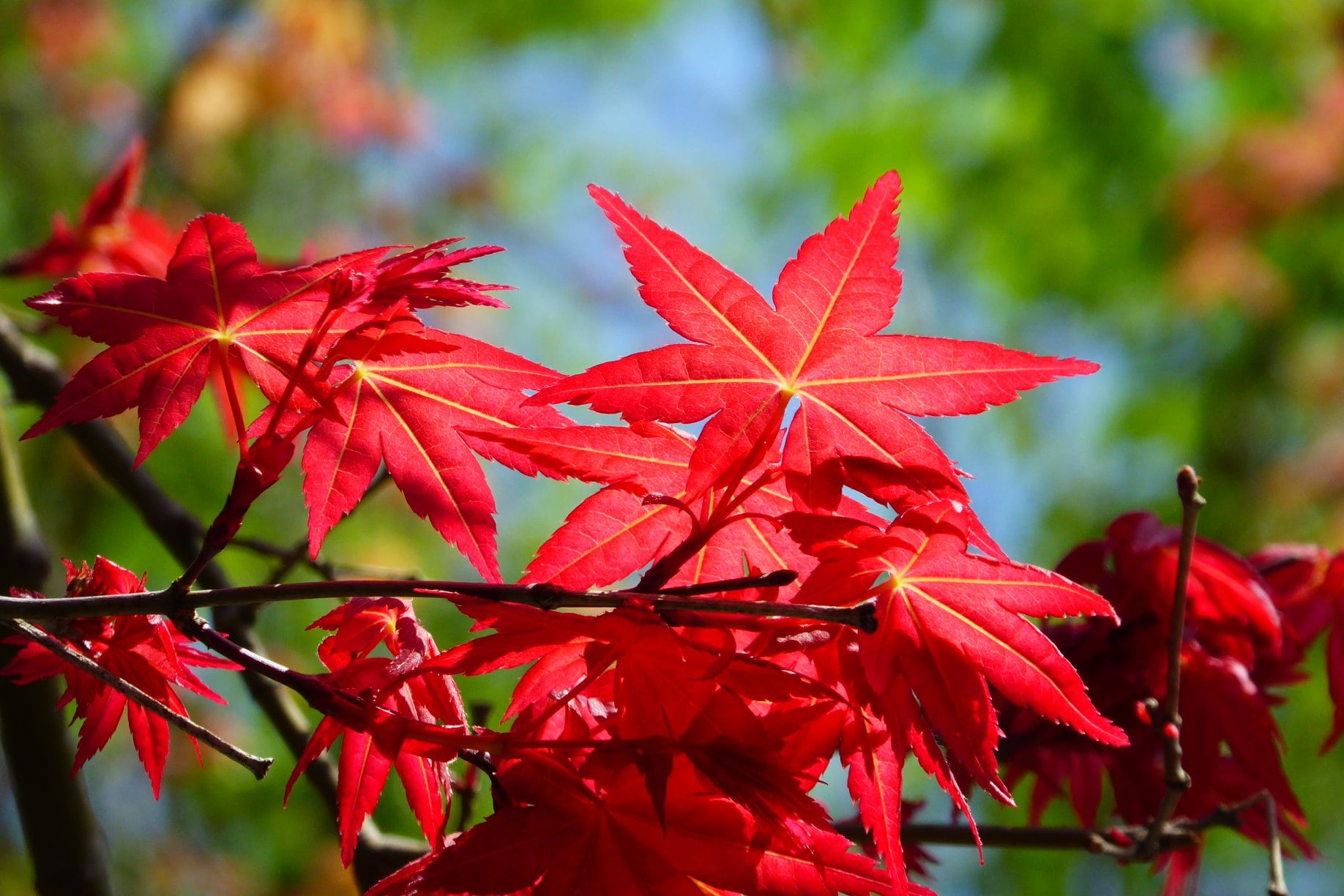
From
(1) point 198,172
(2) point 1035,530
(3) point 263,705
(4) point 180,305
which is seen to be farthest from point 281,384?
(2) point 1035,530

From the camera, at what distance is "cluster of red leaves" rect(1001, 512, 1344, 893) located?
0.74m

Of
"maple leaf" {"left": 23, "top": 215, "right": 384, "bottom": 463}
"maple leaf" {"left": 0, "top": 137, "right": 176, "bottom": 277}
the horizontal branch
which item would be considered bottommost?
the horizontal branch

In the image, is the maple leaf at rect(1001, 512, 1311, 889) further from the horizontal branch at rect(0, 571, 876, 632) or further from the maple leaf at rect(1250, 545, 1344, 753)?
the horizontal branch at rect(0, 571, 876, 632)

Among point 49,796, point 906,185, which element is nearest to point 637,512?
point 49,796

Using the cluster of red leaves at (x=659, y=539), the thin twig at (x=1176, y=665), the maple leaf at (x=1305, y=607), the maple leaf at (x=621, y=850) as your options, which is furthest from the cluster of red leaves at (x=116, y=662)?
the maple leaf at (x=1305, y=607)

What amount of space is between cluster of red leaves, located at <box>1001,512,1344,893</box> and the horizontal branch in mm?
355

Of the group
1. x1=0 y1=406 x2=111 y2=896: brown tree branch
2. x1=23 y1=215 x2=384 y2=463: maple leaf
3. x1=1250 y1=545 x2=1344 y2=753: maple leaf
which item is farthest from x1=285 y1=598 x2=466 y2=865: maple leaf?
x1=1250 y1=545 x2=1344 y2=753: maple leaf

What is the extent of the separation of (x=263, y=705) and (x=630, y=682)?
52cm

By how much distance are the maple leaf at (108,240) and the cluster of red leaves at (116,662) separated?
24.1 inches

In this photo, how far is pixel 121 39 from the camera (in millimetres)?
3889

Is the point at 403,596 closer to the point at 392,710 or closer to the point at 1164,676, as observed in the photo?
the point at 392,710

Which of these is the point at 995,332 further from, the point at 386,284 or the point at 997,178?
the point at 386,284

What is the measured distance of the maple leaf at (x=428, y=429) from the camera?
0.55 meters

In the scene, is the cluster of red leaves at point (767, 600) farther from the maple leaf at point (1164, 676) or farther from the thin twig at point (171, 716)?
the maple leaf at point (1164, 676)
